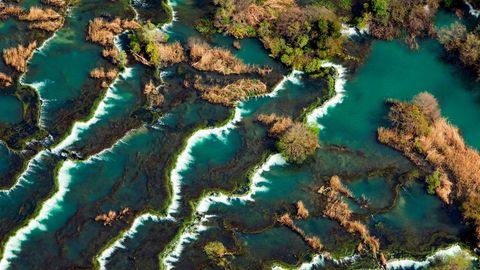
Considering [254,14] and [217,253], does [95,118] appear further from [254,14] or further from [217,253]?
[254,14]

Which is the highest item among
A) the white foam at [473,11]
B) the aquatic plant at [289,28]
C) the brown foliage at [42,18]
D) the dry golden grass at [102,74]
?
the white foam at [473,11]

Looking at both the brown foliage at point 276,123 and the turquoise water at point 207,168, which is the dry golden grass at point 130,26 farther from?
the brown foliage at point 276,123

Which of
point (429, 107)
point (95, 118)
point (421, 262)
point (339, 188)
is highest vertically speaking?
point (429, 107)

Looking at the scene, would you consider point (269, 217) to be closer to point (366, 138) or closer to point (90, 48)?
point (366, 138)

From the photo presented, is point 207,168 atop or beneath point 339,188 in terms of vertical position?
beneath

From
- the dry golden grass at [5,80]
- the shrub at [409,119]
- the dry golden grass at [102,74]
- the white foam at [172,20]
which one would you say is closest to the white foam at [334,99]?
the shrub at [409,119]

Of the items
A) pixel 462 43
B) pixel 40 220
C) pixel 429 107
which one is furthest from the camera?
pixel 462 43

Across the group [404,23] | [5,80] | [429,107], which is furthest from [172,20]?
[429,107]
